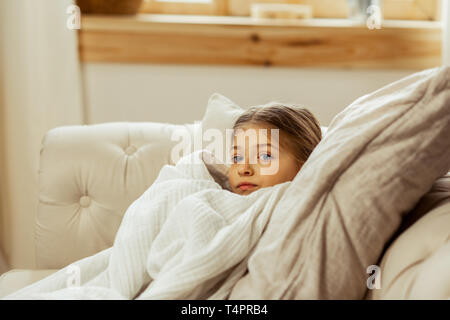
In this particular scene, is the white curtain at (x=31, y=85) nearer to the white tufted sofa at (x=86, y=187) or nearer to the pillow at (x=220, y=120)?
the white tufted sofa at (x=86, y=187)

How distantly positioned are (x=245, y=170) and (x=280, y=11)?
3.59 ft

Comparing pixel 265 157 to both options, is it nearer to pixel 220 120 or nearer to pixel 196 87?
pixel 220 120

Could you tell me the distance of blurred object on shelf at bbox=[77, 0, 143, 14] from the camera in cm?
203

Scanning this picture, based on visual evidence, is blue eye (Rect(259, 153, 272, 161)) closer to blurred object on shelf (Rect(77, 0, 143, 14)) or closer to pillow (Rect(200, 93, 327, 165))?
pillow (Rect(200, 93, 327, 165))

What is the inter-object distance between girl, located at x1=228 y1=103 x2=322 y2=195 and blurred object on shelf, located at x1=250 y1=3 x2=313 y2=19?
0.97m

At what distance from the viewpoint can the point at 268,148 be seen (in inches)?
45.6

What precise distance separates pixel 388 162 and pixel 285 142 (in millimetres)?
332

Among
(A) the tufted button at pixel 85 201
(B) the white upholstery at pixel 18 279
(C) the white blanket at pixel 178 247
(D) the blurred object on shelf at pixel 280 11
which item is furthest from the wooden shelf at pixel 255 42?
(C) the white blanket at pixel 178 247

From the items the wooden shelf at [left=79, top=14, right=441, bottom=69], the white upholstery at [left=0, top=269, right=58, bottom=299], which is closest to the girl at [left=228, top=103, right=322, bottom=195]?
the white upholstery at [left=0, top=269, right=58, bottom=299]

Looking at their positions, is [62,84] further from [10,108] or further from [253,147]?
[253,147]

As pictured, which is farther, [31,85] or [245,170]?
[31,85]

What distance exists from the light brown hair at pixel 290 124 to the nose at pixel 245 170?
84mm

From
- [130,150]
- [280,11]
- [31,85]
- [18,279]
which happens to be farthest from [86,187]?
[280,11]

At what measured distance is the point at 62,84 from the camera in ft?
6.47
